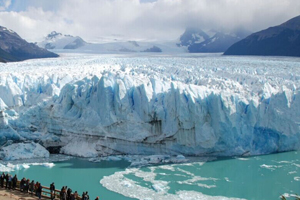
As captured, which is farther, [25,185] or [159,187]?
[159,187]

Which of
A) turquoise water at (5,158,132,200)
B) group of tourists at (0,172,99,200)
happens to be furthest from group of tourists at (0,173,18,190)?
turquoise water at (5,158,132,200)

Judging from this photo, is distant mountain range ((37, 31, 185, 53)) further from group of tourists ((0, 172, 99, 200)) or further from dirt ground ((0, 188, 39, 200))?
dirt ground ((0, 188, 39, 200))

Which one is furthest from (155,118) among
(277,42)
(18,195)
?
(277,42)

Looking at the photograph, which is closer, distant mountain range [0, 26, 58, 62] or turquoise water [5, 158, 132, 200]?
turquoise water [5, 158, 132, 200]

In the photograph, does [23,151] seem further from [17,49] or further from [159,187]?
[17,49]

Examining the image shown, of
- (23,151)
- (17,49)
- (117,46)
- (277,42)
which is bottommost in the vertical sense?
(23,151)

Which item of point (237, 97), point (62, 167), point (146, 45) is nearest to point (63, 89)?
point (62, 167)
